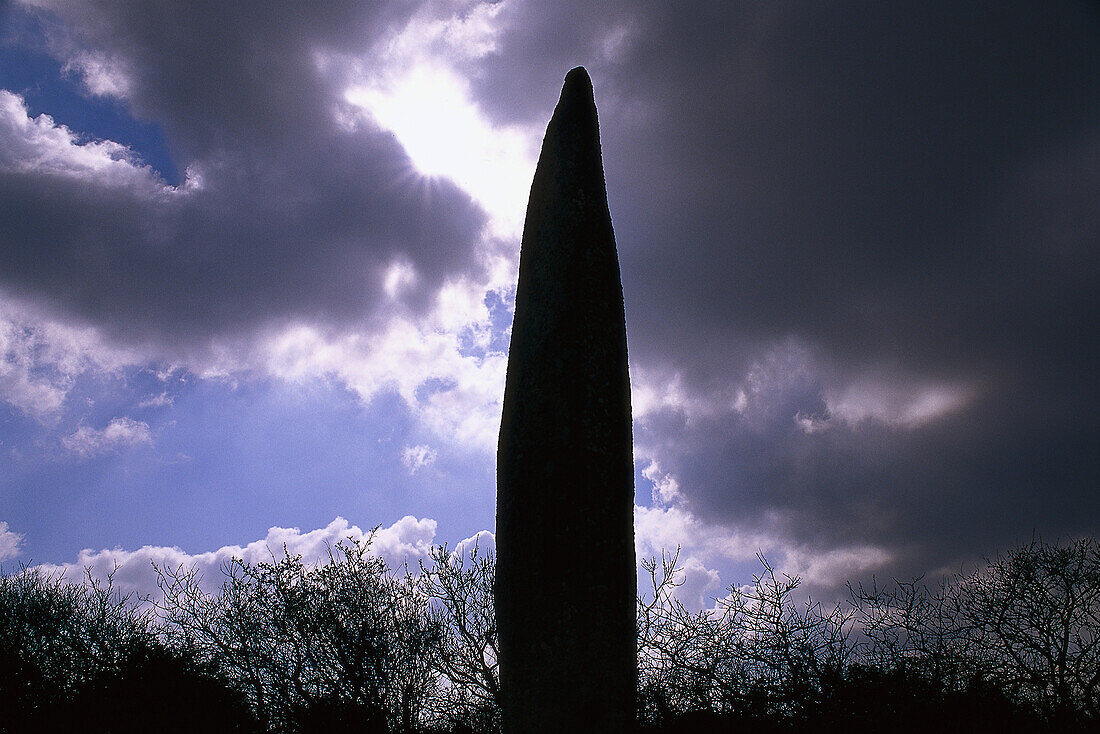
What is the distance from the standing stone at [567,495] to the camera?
366 cm

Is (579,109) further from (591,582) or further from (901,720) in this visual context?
(901,720)

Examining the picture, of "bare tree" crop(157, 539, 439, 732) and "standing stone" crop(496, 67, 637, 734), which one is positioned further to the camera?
"bare tree" crop(157, 539, 439, 732)

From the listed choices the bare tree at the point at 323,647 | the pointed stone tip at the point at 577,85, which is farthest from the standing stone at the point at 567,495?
the bare tree at the point at 323,647

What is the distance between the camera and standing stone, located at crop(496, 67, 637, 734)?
3.66 m

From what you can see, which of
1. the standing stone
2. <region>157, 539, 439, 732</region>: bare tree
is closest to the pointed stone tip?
the standing stone

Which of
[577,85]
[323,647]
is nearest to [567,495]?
[577,85]

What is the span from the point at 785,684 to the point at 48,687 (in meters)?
14.8

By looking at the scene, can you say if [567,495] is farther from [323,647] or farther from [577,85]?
[323,647]

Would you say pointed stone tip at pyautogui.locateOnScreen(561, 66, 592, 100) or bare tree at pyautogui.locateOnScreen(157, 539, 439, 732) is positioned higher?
pointed stone tip at pyautogui.locateOnScreen(561, 66, 592, 100)

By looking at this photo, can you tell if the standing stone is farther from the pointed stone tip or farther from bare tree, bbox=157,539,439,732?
bare tree, bbox=157,539,439,732

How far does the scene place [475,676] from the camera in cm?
1091

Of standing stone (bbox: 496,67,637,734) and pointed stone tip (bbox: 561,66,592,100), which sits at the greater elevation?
pointed stone tip (bbox: 561,66,592,100)

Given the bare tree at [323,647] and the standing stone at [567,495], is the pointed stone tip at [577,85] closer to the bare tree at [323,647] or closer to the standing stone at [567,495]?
the standing stone at [567,495]

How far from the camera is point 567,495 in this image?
12.7ft
